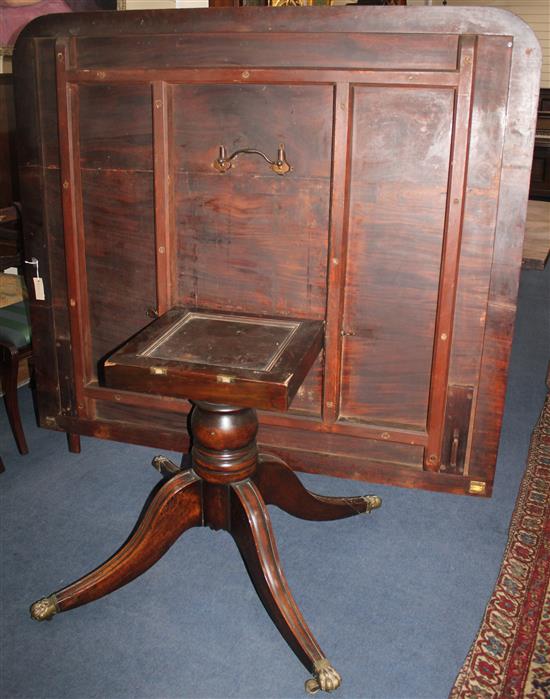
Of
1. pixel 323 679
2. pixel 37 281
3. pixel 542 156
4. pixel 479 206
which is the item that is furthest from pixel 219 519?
pixel 542 156

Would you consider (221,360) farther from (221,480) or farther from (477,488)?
(477,488)

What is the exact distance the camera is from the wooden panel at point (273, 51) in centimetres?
179

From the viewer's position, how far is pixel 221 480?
6.56 ft

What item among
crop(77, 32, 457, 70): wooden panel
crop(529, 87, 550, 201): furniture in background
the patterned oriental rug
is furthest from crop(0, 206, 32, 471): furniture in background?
crop(529, 87, 550, 201): furniture in background

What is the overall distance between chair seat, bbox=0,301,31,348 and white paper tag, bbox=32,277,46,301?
48cm

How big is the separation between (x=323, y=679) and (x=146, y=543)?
0.60 metres

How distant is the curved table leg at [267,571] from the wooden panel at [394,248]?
40 cm

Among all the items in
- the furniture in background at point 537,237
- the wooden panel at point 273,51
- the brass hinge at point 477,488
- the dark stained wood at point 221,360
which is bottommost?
the brass hinge at point 477,488

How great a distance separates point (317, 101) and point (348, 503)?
1310mm

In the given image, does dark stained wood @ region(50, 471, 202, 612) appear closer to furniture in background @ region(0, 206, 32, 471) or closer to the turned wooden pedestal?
the turned wooden pedestal

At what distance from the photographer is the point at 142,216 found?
217cm

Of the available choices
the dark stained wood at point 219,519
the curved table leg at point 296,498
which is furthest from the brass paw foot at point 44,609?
the curved table leg at point 296,498

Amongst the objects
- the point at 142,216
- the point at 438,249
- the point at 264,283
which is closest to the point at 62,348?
the point at 142,216

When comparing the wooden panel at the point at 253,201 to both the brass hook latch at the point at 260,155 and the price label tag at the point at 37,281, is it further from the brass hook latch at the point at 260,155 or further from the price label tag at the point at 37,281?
the price label tag at the point at 37,281
